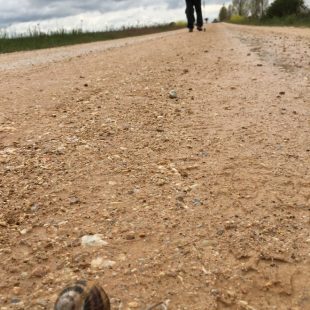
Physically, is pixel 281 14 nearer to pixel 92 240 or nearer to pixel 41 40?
pixel 41 40

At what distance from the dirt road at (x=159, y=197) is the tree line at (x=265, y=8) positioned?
98.1 ft

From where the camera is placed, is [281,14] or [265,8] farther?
[265,8]

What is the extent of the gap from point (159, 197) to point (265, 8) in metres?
60.2

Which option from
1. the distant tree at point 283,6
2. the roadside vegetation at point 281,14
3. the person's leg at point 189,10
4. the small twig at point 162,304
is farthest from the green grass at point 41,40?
the distant tree at point 283,6

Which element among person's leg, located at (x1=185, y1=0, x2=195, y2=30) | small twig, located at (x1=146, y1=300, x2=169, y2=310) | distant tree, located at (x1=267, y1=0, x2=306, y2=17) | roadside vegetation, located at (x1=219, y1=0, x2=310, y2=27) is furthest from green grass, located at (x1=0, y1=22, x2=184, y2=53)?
distant tree, located at (x1=267, y1=0, x2=306, y2=17)

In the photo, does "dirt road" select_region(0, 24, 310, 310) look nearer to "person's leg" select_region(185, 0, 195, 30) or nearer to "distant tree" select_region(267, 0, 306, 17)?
"person's leg" select_region(185, 0, 195, 30)

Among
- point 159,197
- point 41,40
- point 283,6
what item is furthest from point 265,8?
point 159,197

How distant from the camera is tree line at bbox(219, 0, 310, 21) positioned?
41.2 metres

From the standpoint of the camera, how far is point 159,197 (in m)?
2.74

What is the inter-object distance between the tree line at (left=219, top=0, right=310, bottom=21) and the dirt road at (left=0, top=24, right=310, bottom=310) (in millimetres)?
29898

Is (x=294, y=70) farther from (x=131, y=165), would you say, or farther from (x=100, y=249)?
(x=100, y=249)

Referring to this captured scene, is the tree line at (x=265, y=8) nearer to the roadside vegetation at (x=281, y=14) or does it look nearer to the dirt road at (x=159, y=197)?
the roadside vegetation at (x=281, y=14)

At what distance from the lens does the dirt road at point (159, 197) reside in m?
2.02

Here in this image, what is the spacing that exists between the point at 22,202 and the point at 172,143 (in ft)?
4.49
